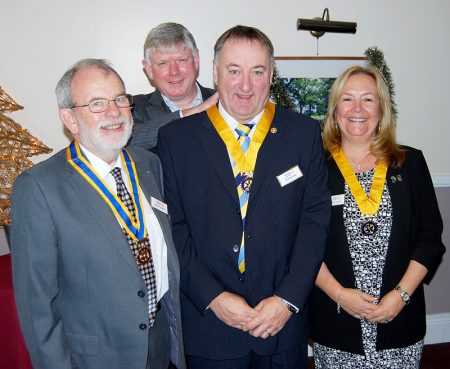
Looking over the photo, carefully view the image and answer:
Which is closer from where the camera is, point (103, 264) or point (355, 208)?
point (103, 264)

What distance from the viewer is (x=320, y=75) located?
3578 mm

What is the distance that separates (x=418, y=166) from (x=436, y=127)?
72.6 inches

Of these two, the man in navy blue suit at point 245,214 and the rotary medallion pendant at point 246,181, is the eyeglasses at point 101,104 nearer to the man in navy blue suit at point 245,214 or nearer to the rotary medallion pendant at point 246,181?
the man in navy blue suit at point 245,214

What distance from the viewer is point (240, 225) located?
1930 mm

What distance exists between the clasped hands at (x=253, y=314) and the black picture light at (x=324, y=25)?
2.30m

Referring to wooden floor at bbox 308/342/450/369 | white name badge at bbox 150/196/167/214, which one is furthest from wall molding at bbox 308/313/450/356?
white name badge at bbox 150/196/167/214

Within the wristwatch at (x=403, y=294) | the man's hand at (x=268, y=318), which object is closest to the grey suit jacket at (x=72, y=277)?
the man's hand at (x=268, y=318)

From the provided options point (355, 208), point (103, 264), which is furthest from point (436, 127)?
point (103, 264)

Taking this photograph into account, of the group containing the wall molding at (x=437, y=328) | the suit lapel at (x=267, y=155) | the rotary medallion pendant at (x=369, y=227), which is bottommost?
the wall molding at (x=437, y=328)

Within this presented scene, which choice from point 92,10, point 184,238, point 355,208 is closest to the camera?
point 184,238

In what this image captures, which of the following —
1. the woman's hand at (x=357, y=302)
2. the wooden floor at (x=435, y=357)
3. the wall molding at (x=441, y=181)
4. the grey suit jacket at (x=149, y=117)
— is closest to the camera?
the woman's hand at (x=357, y=302)

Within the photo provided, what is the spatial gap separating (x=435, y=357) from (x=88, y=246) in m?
3.53

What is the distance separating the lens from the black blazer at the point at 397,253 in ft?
7.40

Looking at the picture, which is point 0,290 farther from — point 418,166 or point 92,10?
point 418,166
